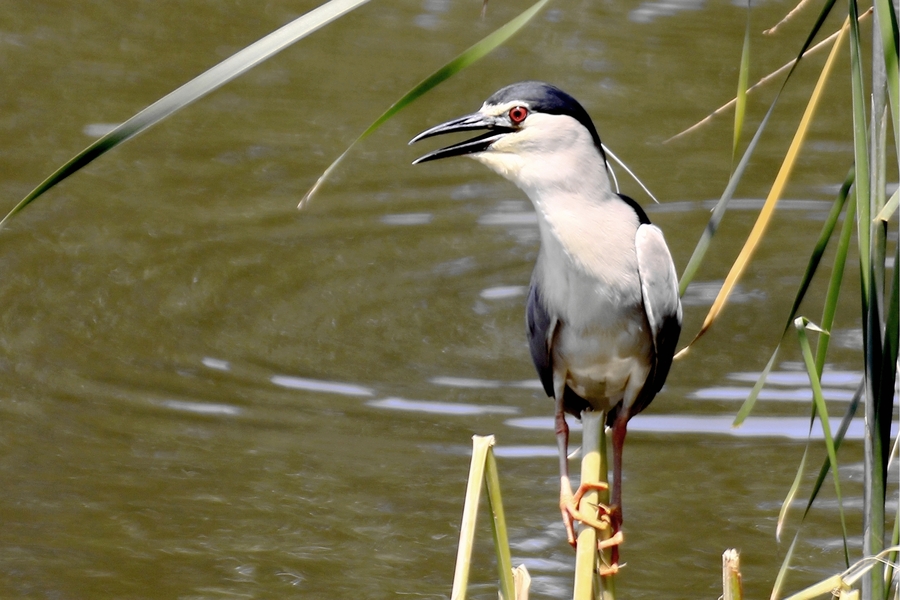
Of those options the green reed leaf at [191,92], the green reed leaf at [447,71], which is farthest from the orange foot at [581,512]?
the green reed leaf at [191,92]

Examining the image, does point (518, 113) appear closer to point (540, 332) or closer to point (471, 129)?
point (471, 129)

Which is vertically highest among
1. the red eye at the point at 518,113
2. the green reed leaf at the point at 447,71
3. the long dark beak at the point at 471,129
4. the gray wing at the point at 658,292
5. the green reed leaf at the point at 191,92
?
the red eye at the point at 518,113

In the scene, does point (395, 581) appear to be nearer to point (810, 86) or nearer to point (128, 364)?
point (128, 364)

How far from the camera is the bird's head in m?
2.16

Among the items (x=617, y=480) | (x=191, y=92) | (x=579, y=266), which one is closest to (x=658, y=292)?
(x=579, y=266)

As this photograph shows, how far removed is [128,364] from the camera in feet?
14.5

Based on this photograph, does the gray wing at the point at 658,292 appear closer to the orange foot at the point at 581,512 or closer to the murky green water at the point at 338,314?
the orange foot at the point at 581,512

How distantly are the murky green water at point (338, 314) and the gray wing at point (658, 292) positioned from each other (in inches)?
45.1

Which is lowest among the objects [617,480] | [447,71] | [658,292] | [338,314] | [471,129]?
[617,480]

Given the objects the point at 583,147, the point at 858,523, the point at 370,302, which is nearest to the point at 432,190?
the point at 370,302

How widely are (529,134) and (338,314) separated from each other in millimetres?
2754

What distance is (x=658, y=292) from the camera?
2342 millimetres

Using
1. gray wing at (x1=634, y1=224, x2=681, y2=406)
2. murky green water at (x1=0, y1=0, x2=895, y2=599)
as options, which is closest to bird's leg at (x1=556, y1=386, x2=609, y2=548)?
gray wing at (x1=634, y1=224, x2=681, y2=406)

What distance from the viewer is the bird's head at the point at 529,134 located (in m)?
2.16
